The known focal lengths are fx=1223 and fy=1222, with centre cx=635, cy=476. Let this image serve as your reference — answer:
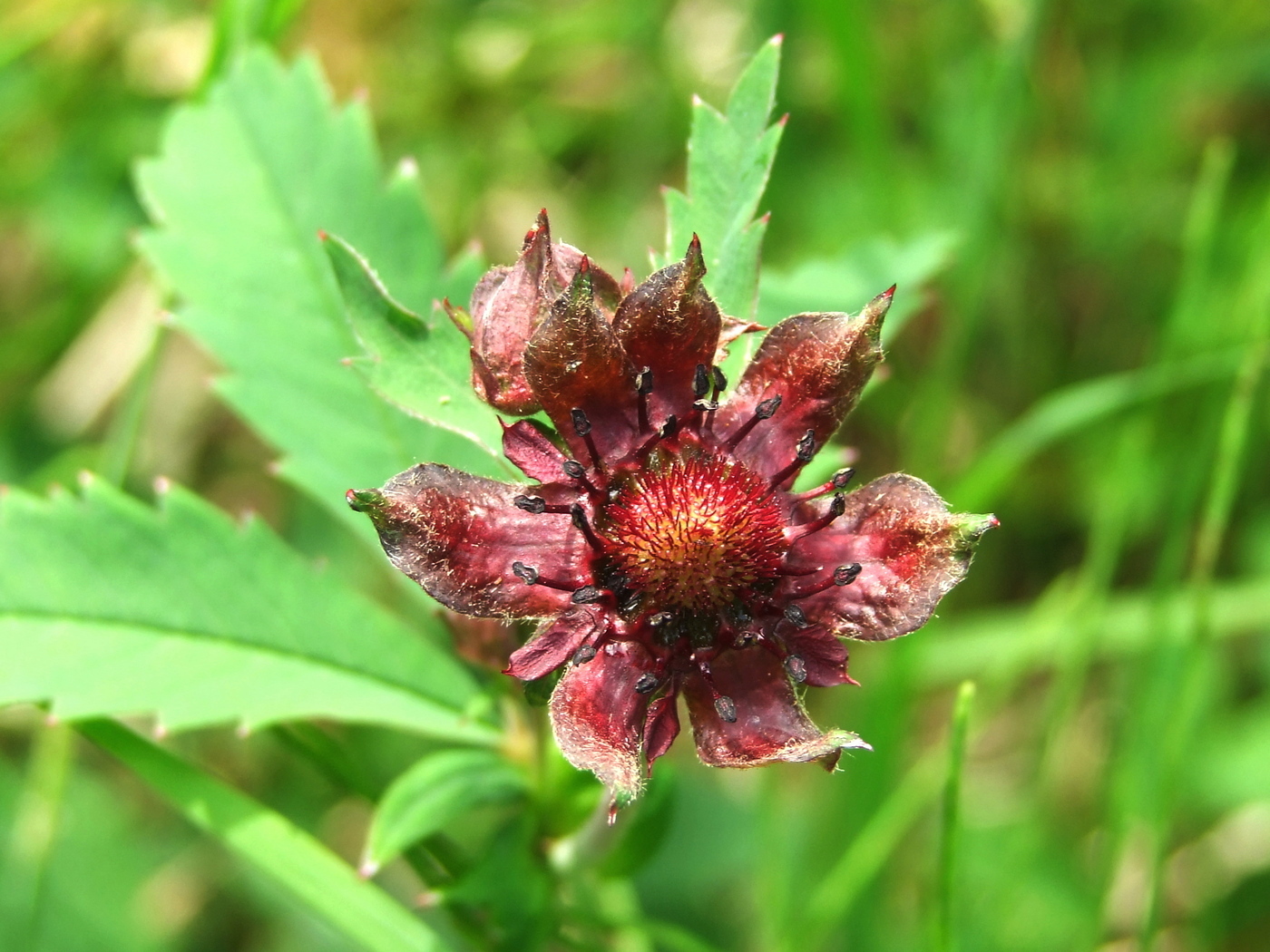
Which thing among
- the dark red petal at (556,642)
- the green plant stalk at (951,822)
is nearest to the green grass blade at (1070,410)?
the green plant stalk at (951,822)

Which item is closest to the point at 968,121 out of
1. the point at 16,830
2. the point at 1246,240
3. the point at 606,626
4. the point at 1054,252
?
the point at 1054,252

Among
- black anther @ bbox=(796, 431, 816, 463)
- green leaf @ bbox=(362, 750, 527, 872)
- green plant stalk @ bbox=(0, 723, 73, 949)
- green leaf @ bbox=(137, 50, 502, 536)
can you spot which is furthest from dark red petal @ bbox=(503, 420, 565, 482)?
green plant stalk @ bbox=(0, 723, 73, 949)

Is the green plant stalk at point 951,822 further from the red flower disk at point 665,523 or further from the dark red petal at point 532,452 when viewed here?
the dark red petal at point 532,452

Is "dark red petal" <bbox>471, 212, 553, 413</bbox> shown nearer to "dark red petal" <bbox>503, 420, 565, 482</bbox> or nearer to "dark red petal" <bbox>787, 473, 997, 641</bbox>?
"dark red petal" <bbox>503, 420, 565, 482</bbox>

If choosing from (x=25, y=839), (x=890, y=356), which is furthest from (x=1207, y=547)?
(x=25, y=839)

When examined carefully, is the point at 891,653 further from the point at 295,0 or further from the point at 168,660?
the point at 295,0
